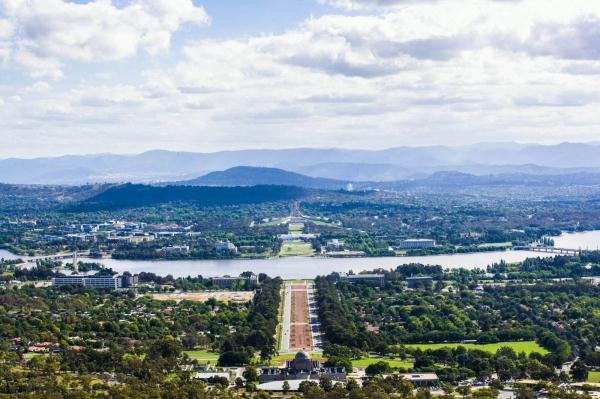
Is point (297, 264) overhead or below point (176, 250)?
below

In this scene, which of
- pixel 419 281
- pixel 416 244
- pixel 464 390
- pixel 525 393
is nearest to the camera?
pixel 525 393

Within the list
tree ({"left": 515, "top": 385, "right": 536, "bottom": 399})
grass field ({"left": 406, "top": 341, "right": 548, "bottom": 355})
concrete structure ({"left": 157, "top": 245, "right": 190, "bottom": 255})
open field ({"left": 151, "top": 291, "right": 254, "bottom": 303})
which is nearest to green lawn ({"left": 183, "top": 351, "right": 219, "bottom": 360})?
grass field ({"left": 406, "top": 341, "right": 548, "bottom": 355})

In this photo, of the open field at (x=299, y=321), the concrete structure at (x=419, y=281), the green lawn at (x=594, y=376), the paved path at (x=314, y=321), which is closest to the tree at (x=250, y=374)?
the open field at (x=299, y=321)

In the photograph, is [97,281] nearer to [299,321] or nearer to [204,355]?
Result: [299,321]

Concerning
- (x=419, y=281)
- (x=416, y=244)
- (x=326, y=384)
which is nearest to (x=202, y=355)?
(x=326, y=384)

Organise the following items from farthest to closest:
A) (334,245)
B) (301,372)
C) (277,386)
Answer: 1. (334,245)
2. (301,372)
3. (277,386)

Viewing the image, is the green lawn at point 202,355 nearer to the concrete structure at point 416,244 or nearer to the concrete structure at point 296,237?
the concrete structure at point 416,244

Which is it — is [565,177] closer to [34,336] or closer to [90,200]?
[90,200]
